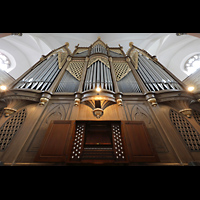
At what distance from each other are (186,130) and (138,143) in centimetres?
173

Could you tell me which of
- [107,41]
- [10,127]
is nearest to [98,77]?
[10,127]

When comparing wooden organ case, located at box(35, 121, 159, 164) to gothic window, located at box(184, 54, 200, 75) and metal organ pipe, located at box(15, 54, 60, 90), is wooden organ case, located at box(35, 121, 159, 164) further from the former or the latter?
gothic window, located at box(184, 54, 200, 75)

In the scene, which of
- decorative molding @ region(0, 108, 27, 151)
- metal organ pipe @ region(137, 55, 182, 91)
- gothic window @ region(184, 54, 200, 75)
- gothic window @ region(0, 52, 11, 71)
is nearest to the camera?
decorative molding @ region(0, 108, 27, 151)

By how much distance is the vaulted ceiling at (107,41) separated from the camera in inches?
411

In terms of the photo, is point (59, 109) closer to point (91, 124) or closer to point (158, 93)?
point (91, 124)

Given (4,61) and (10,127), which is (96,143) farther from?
(4,61)

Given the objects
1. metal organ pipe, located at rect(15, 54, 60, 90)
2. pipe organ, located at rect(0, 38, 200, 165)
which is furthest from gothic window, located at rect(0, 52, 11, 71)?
pipe organ, located at rect(0, 38, 200, 165)

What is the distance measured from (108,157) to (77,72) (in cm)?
443

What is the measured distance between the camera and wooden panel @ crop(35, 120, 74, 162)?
2301 mm

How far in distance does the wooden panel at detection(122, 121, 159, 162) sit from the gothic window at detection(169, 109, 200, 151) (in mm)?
1178

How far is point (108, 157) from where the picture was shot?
2.36m

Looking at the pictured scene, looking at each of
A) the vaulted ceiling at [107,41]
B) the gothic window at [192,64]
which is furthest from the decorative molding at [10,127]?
the gothic window at [192,64]

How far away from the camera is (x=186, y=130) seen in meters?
3.10
